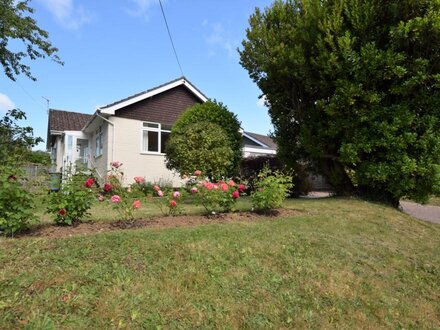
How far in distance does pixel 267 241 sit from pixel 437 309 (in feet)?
6.70

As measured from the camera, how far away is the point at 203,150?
986cm

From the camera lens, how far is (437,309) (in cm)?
372

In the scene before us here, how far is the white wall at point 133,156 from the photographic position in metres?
14.9

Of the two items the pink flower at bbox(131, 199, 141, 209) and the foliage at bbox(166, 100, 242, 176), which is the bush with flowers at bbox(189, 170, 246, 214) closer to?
the pink flower at bbox(131, 199, 141, 209)

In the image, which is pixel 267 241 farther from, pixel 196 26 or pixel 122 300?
pixel 196 26

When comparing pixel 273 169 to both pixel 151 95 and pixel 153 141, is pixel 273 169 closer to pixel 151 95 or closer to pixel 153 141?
pixel 153 141

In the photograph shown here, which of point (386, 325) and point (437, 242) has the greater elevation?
point (437, 242)

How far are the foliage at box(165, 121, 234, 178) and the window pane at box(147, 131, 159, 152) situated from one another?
18.7 feet

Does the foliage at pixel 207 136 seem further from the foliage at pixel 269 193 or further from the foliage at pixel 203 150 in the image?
the foliage at pixel 269 193

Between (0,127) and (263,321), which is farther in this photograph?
(0,127)

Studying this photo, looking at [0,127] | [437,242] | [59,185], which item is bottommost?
[437,242]

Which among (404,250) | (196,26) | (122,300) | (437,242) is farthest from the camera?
(196,26)

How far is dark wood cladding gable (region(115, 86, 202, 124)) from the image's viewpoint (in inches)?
606

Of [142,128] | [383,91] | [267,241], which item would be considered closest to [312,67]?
[383,91]
